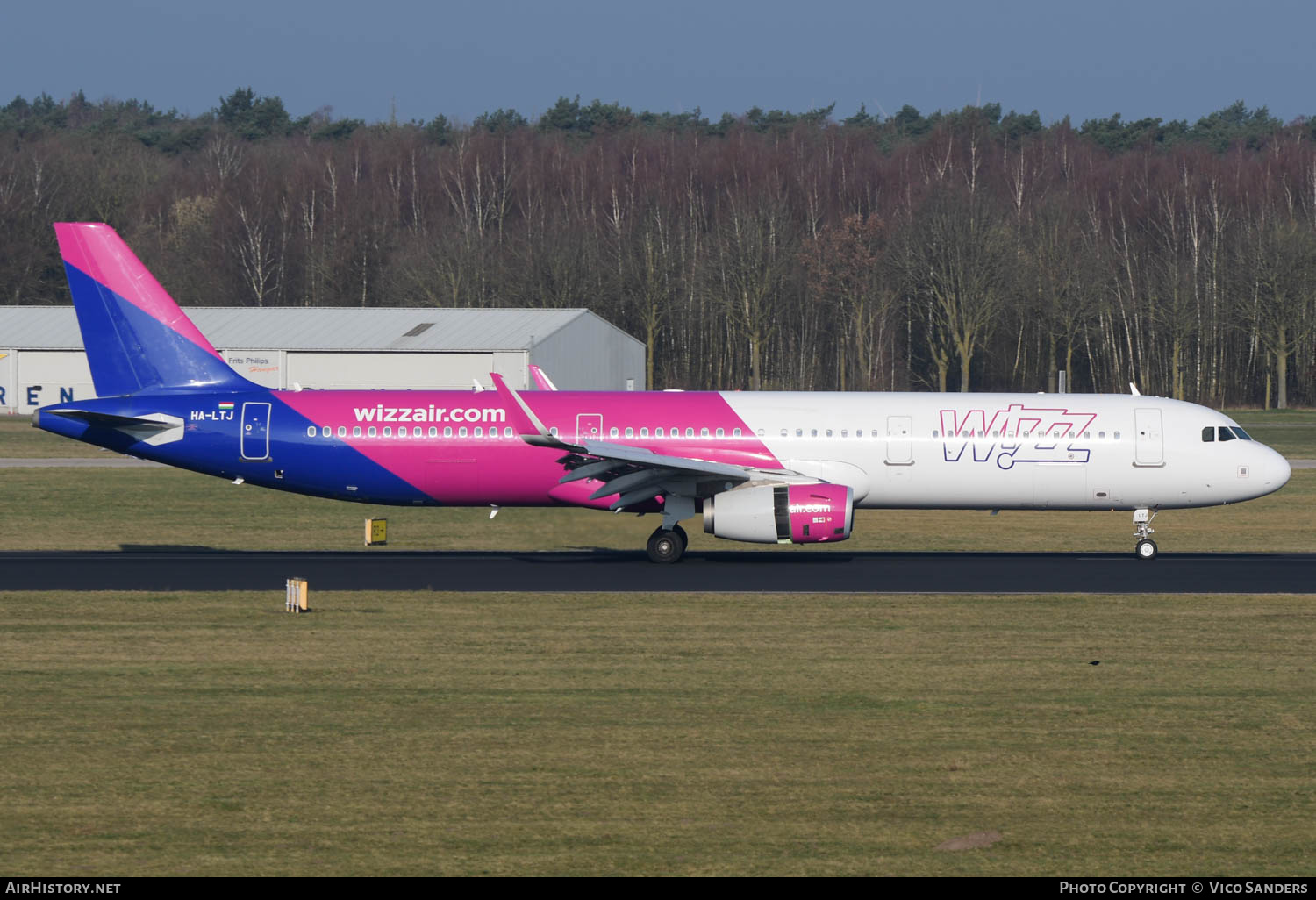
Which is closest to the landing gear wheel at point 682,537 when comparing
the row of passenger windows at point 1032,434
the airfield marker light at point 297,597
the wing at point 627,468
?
the wing at point 627,468

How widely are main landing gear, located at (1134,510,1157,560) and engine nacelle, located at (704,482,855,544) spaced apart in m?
7.43

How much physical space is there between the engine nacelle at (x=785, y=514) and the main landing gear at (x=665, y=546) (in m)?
1.35

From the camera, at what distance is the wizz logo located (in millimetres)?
32125

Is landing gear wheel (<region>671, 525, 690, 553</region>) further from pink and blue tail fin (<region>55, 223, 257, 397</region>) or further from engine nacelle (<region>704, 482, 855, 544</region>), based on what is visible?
pink and blue tail fin (<region>55, 223, 257, 397</region>)

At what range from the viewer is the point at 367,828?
11.7 metres

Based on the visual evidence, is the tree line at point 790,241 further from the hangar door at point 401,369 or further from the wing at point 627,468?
the wing at point 627,468

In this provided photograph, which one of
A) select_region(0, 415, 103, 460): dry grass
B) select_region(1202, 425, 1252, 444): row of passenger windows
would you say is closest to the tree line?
select_region(0, 415, 103, 460): dry grass

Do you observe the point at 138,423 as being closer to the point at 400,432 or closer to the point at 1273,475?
the point at 400,432

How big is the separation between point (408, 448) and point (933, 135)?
123656 mm

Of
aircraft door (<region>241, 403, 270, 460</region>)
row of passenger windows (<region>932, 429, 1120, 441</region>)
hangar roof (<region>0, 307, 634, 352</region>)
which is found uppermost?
hangar roof (<region>0, 307, 634, 352</region>)

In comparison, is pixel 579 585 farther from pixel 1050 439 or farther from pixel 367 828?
pixel 367 828

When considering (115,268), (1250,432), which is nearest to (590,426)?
(115,268)

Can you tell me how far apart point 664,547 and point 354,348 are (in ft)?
181

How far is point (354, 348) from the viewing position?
272ft
